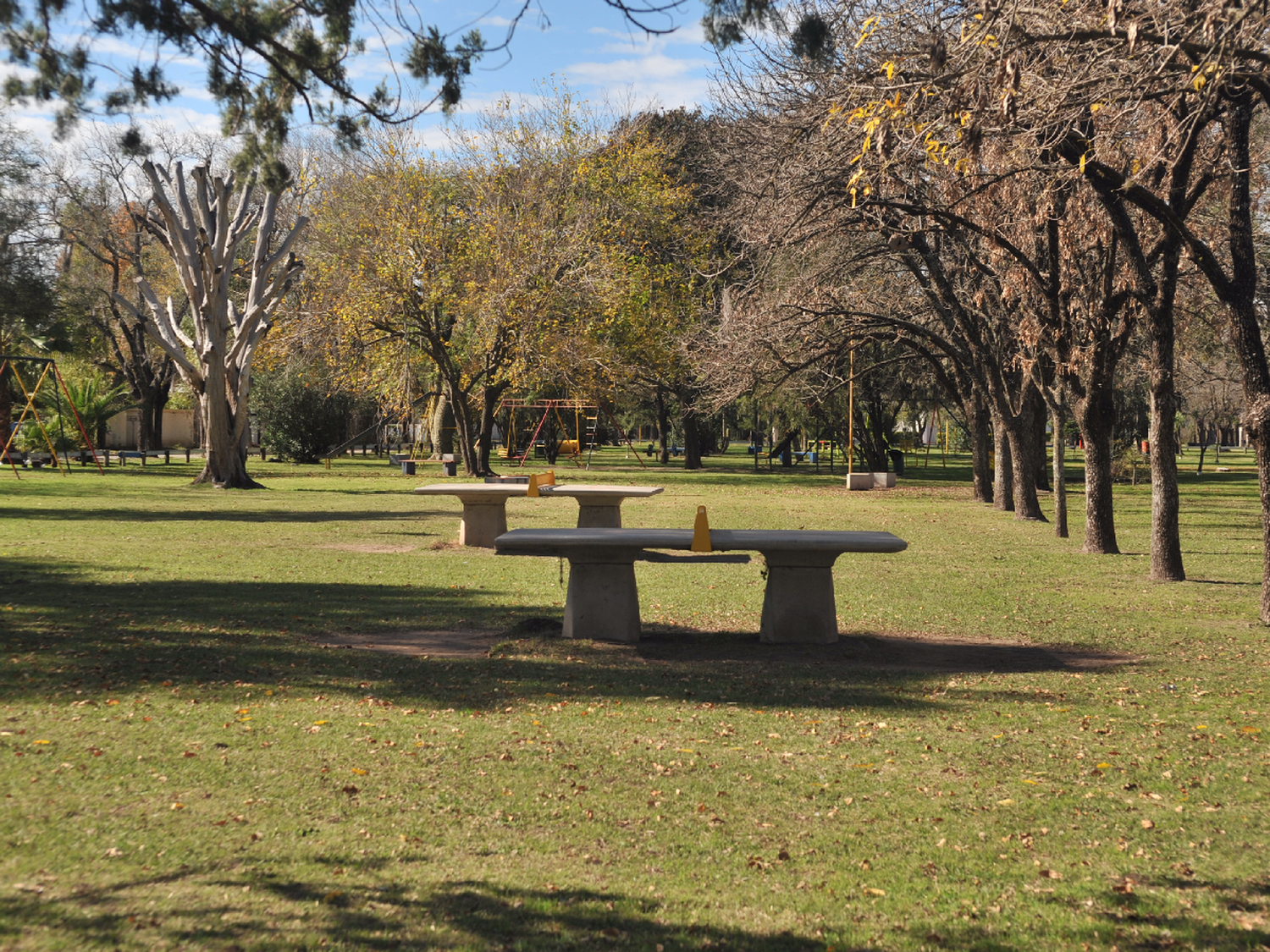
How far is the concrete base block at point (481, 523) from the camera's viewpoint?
53.8 feet

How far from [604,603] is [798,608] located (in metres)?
1.60

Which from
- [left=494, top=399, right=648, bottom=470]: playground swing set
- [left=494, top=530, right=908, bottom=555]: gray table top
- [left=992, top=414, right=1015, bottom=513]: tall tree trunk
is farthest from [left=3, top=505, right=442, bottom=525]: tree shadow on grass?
[left=494, top=399, right=648, bottom=470]: playground swing set

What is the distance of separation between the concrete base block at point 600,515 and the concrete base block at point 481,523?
127 centimetres

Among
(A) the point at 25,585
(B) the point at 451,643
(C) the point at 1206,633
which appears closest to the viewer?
(B) the point at 451,643

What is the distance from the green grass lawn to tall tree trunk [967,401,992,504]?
47.3 feet

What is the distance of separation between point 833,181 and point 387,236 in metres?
19.4

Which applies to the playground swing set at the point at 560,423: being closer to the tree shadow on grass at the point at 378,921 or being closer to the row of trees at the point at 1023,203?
the row of trees at the point at 1023,203

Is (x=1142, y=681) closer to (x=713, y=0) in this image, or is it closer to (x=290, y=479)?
(x=713, y=0)

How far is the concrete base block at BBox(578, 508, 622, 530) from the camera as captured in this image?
15742 mm

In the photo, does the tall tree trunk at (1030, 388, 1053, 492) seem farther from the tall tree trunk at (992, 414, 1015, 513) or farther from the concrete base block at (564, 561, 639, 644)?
the concrete base block at (564, 561, 639, 644)

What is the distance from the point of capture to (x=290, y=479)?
33375mm

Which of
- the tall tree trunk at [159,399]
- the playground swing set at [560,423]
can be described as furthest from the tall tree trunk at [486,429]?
the tall tree trunk at [159,399]

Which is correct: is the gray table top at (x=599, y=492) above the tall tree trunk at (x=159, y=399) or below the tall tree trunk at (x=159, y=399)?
below

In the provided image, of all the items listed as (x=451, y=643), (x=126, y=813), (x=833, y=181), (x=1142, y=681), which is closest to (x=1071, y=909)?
(x=126, y=813)
